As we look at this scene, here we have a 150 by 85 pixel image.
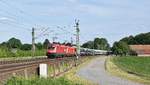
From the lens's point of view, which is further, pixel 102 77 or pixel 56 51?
pixel 56 51

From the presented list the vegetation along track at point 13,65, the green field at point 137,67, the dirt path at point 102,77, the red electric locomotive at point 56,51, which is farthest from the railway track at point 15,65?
the red electric locomotive at point 56,51

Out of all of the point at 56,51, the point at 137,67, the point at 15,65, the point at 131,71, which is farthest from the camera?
the point at 56,51

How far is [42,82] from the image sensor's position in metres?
23.0

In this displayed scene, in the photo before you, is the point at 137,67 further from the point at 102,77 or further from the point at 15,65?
the point at 102,77

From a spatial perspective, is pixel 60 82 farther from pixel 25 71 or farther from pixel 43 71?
pixel 43 71

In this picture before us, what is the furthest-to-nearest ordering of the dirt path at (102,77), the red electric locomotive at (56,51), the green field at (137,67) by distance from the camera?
the red electric locomotive at (56,51) → the green field at (137,67) → the dirt path at (102,77)

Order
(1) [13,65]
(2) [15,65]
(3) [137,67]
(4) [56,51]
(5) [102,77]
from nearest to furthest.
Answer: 1. (5) [102,77]
2. (2) [15,65]
3. (1) [13,65]
4. (3) [137,67]
5. (4) [56,51]

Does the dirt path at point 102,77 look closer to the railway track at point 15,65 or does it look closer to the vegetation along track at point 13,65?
the railway track at point 15,65

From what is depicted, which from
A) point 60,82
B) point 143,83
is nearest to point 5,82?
point 60,82

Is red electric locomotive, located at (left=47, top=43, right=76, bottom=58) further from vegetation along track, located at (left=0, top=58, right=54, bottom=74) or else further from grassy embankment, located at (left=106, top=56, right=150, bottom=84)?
vegetation along track, located at (left=0, top=58, right=54, bottom=74)

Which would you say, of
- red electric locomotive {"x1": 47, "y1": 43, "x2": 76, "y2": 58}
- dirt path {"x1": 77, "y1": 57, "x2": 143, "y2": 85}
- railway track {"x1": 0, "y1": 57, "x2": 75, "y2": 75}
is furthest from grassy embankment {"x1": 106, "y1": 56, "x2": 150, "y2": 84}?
red electric locomotive {"x1": 47, "y1": 43, "x2": 76, "y2": 58}

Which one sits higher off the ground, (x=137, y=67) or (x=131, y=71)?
(x=137, y=67)

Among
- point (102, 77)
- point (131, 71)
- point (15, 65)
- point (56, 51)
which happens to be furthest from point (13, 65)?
point (56, 51)

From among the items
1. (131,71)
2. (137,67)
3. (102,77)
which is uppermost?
(137,67)
